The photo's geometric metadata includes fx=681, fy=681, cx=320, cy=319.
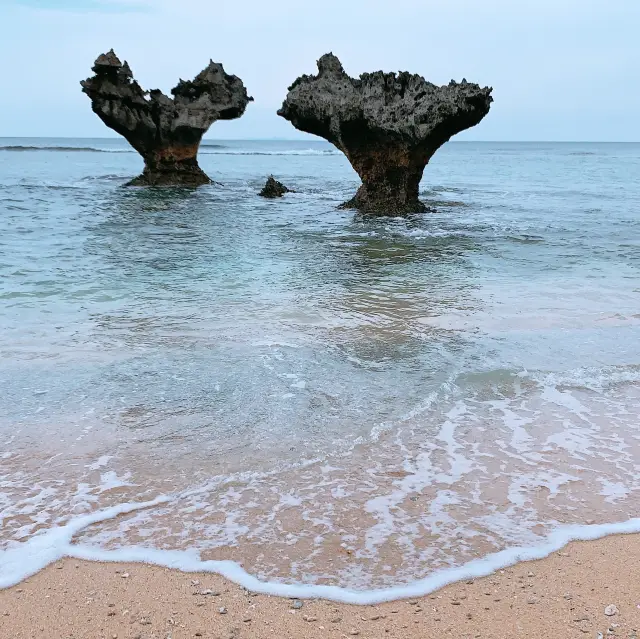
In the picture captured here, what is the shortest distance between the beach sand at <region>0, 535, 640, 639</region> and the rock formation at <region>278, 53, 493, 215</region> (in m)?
13.1

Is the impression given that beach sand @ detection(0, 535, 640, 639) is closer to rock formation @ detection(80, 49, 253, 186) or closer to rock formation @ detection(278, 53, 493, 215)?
rock formation @ detection(278, 53, 493, 215)

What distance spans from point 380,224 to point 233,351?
946 centimetres

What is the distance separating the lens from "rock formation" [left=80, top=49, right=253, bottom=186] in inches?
808

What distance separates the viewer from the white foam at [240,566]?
269 cm

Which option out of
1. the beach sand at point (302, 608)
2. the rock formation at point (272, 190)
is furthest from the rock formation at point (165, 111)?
the beach sand at point (302, 608)

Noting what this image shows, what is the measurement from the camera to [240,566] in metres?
2.86

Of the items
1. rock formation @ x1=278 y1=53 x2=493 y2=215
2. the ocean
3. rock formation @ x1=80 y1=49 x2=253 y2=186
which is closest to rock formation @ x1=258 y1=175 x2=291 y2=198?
rock formation @ x1=278 y1=53 x2=493 y2=215

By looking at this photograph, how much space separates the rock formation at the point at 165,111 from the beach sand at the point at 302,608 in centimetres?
1991

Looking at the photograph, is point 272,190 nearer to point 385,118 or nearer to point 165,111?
point 165,111

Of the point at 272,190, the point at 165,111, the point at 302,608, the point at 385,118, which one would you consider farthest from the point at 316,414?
the point at 165,111

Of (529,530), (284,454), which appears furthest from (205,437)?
(529,530)

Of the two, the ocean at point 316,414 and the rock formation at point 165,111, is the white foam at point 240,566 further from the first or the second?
the rock formation at point 165,111

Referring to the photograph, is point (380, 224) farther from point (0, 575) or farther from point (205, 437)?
point (0, 575)

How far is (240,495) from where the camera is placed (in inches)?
135
